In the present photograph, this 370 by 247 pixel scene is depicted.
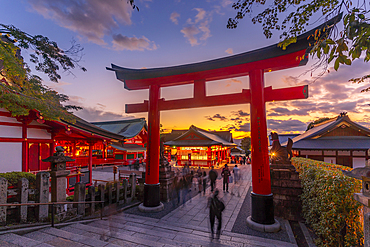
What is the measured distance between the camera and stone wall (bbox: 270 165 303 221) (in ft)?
22.2

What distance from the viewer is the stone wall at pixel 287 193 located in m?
6.78

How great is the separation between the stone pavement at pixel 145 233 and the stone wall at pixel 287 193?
80cm

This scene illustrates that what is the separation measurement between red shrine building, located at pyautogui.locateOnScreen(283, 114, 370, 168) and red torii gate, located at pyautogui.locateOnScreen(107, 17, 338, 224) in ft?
43.1

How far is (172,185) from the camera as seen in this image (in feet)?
32.0

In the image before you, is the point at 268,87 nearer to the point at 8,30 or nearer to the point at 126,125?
the point at 8,30

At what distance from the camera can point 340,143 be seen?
15.6 meters

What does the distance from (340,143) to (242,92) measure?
48.2ft

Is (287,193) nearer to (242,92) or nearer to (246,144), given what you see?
(242,92)

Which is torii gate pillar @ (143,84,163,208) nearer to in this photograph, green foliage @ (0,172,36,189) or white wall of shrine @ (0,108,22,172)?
green foliage @ (0,172,36,189)

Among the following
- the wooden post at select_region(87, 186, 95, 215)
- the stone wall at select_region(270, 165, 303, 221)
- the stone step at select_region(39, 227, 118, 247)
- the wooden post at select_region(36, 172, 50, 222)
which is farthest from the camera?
the wooden post at select_region(87, 186, 95, 215)

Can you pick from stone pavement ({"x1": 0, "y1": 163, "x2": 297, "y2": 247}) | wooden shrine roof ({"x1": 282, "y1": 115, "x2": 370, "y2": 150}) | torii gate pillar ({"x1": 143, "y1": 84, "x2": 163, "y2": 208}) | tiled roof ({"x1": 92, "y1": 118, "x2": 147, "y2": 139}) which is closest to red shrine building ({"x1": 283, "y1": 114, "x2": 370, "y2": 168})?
wooden shrine roof ({"x1": 282, "y1": 115, "x2": 370, "y2": 150})

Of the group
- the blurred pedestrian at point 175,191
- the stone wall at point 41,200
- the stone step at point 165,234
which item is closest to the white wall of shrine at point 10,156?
the stone wall at point 41,200

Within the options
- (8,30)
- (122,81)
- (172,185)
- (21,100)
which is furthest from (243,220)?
(8,30)

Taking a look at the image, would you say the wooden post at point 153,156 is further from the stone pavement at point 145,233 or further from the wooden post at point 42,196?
the wooden post at point 42,196
